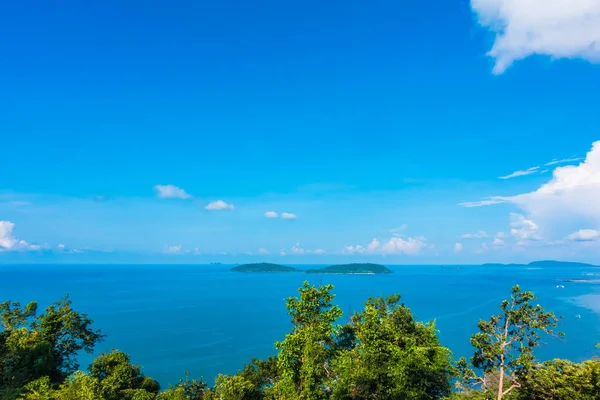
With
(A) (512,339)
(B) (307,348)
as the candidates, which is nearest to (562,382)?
(A) (512,339)

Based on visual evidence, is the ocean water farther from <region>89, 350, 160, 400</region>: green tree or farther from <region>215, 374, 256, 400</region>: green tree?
<region>215, 374, 256, 400</region>: green tree

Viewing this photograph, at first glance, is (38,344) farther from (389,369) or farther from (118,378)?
(389,369)

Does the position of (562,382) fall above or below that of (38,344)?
above

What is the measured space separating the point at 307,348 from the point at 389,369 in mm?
3891

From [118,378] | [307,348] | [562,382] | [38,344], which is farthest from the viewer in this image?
[38,344]

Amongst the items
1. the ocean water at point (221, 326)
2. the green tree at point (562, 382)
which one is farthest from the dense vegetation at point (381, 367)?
the ocean water at point (221, 326)

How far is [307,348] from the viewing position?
1586 cm

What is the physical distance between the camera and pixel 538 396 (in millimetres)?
15781

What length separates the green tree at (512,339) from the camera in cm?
1652

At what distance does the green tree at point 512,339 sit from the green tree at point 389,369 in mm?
1847

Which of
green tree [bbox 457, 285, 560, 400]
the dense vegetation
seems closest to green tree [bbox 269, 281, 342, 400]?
the dense vegetation

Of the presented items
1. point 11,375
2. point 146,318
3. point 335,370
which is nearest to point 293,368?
point 335,370

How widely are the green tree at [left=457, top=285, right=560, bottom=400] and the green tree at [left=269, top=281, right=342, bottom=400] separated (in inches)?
296

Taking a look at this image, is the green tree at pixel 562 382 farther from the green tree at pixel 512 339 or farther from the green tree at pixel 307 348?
the green tree at pixel 307 348
